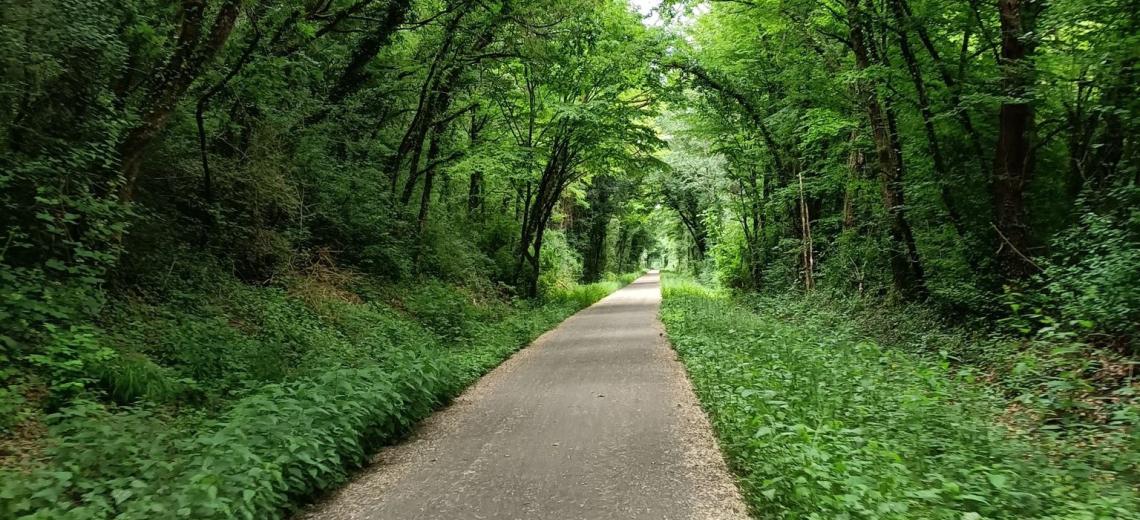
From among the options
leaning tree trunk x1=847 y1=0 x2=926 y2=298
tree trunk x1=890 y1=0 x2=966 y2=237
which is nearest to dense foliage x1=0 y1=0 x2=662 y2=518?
leaning tree trunk x1=847 y1=0 x2=926 y2=298

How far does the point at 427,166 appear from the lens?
49.2 ft

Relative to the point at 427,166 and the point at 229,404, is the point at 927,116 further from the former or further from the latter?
the point at 427,166

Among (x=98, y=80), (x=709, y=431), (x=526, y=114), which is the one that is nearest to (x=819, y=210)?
(x=526, y=114)

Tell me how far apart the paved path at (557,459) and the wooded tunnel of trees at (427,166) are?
0.71m

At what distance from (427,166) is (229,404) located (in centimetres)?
1041

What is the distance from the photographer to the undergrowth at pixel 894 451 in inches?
128

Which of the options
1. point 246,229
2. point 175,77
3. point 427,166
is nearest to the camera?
point 175,77

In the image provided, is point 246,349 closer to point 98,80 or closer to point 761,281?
point 98,80

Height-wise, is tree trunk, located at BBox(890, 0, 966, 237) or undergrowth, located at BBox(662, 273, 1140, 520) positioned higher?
tree trunk, located at BBox(890, 0, 966, 237)

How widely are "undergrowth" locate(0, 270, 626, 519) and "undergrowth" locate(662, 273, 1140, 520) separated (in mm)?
3520

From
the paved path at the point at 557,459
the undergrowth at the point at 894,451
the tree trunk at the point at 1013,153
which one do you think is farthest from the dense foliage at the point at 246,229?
the tree trunk at the point at 1013,153

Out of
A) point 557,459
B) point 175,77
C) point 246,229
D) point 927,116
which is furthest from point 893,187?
point 246,229

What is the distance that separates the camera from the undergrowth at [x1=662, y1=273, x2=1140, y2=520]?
324 centimetres

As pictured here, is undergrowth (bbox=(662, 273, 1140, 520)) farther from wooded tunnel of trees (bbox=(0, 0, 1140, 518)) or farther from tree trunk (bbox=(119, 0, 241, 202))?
tree trunk (bbox=(119, 0, 241, 202))
